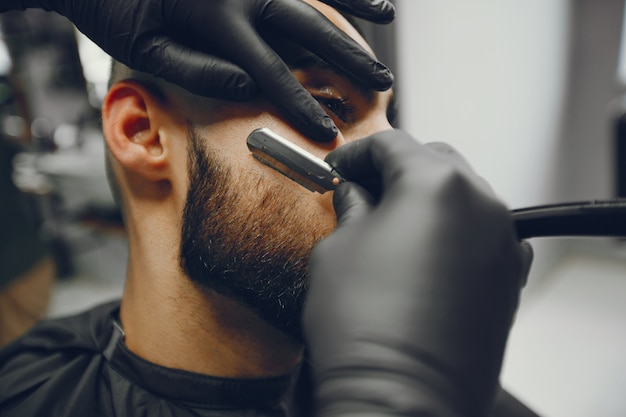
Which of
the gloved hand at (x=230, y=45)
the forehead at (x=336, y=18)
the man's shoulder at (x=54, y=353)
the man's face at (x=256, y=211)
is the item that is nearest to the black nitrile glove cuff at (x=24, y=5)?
the gloved hand at (x=230, y=45)

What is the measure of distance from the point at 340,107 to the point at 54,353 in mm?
806

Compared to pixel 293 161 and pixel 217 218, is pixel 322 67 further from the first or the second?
pixel 217 218

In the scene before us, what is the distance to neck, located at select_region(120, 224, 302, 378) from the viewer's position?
85cm

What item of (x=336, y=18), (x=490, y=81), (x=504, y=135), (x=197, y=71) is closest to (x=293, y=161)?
(x=197, y=71)

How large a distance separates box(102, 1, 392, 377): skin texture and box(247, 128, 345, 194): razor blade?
31 mm

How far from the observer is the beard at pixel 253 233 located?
0.78 m

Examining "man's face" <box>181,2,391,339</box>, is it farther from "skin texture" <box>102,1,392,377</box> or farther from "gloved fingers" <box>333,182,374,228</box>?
"gloved fingers" <box>333,182,374,228</box>

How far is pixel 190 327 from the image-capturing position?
853 millimetres

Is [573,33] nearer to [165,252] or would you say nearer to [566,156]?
[566,156]

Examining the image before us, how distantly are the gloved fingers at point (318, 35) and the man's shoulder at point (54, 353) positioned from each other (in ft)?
2.35

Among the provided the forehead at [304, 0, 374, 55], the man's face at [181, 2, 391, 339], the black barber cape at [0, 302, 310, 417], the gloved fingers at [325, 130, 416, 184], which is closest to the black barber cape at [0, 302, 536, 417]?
the black barber cape at [0, 302, 310, 417]

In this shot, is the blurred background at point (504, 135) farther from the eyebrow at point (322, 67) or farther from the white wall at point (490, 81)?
the eyebrow at point (322, 67)

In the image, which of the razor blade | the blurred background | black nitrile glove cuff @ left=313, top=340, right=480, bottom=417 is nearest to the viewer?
black nitrile glove cuff @ left=313, top=340, right=480, bottom=417

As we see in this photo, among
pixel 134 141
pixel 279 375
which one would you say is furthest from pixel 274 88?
pixel 279 375
